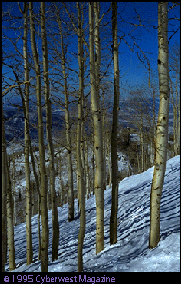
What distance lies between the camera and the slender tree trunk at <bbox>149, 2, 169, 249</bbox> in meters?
3.35

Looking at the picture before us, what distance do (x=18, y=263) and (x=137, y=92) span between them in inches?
421

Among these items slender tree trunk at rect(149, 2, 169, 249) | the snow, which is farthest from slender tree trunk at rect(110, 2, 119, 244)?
slender tree trunk at rect(149, 2, 169, 249)

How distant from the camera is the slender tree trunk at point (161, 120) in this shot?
335 cm

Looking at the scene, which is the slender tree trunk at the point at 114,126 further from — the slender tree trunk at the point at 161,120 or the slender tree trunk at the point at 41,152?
the slender tree trunk at the point at 41,152

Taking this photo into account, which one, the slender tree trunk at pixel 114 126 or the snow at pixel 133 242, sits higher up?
the slender tree trunk at pixel 114 126

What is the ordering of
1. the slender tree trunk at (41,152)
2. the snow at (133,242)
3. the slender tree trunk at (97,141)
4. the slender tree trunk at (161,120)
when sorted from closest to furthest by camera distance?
1. the snow at (133,242)
2. the slender tree trunk at (161,120)
3. the slender tree trunk at (41,152)
4. the slender tree trunk at (97,141)

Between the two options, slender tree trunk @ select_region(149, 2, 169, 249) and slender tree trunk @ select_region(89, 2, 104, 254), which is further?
slender tree trunk @ select_region(89, 2, 104, 254)

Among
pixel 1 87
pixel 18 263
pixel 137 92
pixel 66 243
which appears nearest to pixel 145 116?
pixel 137 92

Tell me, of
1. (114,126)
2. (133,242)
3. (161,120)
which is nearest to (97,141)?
(114,126)

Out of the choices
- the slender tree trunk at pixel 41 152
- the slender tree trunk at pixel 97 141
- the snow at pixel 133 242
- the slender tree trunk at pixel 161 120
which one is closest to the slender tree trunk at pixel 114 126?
the snow at pixel 133 242

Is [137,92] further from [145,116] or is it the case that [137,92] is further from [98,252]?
[98,252]

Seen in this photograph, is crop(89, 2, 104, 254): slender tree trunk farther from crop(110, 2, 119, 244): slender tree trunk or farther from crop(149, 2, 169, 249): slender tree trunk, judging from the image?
crop(149, 2, 169, 249): slender tree trunk

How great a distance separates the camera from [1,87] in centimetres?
361

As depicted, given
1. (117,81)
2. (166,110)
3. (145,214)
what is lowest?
(145,214)
